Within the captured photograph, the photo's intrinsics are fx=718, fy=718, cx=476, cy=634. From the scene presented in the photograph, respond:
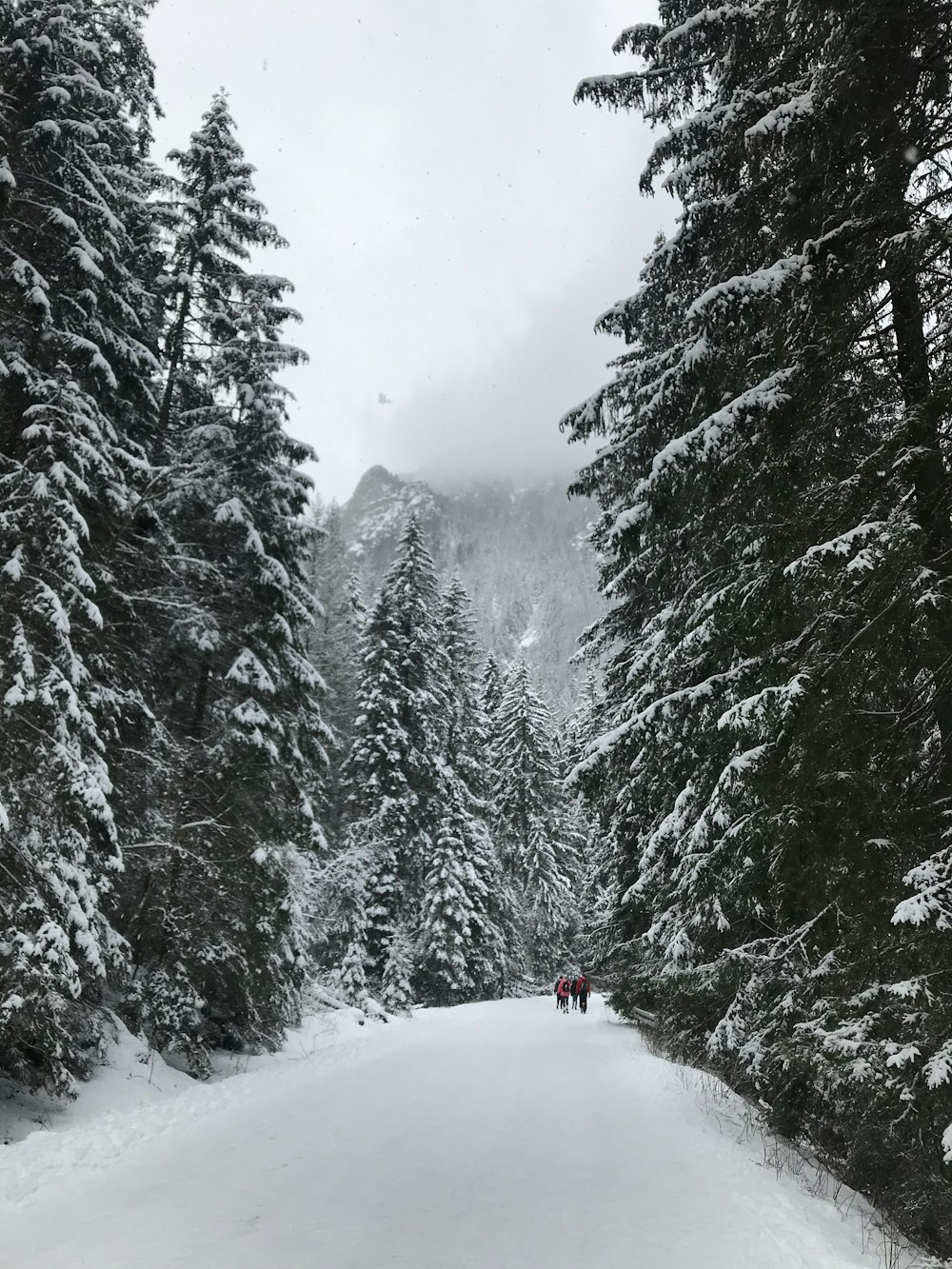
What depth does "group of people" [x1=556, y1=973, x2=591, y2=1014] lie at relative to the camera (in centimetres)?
2600

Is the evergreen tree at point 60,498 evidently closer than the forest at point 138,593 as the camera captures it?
Yes

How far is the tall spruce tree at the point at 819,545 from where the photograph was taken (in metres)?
5.69

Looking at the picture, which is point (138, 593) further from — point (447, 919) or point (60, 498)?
point (447, 919)

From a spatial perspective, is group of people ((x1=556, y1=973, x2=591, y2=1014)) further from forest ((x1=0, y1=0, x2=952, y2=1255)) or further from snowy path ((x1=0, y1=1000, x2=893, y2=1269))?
snowy path ((x1=0, y1=1000, x2=893, y2=1269))

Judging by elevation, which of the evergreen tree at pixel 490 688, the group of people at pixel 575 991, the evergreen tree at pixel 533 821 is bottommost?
the group of people at pixel 575 991

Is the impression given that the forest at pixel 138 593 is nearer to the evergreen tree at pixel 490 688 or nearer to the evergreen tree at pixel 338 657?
the evergreen tree at pixel 338 657

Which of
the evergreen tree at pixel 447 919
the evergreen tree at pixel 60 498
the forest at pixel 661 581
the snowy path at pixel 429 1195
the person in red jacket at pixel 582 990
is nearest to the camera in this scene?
the snowy path at pixel 429 1195

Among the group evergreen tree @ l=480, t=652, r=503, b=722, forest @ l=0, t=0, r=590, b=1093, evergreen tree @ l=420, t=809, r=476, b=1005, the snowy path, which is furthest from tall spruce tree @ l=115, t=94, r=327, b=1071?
evergreen tree @ l=480, t=652, r=503, b=722

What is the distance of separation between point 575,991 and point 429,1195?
21775 mm

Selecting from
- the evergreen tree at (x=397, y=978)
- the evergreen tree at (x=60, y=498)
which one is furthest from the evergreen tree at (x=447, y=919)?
the evergreen tree at (x=60, y=498)

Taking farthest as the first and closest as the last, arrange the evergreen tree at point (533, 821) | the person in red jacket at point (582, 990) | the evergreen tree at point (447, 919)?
1. the evergreen tree at point (533, 821)
2. the evergreen tree at point (447, 919)
3. the person in red jacket at point (582, 990)

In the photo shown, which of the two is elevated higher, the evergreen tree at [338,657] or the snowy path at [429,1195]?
the evergreen tree at [338,657]

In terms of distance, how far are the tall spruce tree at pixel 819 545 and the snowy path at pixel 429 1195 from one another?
46.9 inches

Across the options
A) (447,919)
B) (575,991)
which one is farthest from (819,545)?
(447,919)
